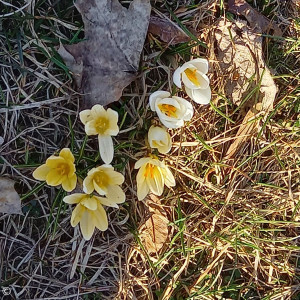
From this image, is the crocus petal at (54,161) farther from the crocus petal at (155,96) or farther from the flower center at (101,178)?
the crocus petal at (155,96)

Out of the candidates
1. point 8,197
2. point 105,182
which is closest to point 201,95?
point 105,182

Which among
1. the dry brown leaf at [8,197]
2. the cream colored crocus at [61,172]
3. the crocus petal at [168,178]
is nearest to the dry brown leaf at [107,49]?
the cream colored crocus at [61,172]

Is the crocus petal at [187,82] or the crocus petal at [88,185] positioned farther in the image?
the crocus petal at [187,82]

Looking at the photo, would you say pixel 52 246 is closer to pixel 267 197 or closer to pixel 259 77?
pixel 267 197

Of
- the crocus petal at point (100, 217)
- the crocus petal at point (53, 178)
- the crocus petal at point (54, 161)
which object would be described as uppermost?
the crocus petal at point (54, 161)

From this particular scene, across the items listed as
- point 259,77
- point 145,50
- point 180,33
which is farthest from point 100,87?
point 259,77

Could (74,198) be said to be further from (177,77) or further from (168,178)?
(177,77)

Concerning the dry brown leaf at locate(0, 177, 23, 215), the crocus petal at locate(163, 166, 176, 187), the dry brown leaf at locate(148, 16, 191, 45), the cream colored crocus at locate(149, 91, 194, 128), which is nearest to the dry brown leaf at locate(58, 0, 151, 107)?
the dry brown leaf at locate(148, 16, 191, 45)
